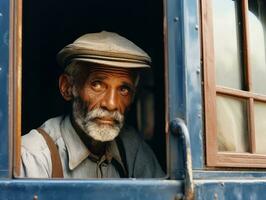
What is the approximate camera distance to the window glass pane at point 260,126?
201 cm

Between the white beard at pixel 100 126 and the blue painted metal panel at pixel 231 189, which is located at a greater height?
the white beard at pixel 100 126

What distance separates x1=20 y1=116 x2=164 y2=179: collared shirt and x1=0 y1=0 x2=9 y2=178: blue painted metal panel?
400 mm

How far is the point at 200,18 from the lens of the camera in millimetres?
1794

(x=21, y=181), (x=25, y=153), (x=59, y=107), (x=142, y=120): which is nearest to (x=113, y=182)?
(x=21, y=181)

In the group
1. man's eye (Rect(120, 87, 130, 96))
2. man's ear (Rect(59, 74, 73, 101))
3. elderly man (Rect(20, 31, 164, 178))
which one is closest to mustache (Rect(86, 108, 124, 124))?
elderly man (Rect(20, 31, 164, 178))

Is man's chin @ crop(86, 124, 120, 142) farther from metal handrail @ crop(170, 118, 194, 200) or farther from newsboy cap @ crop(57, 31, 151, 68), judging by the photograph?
metal handrail @ crop(170, 118, 194, 200)

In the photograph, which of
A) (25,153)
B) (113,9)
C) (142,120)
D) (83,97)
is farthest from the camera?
(142,120)

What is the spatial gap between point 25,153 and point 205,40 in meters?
0.83

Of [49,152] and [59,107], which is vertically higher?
[59,107]

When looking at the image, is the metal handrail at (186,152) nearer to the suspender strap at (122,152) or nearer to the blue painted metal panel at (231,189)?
the blue painted metal panel at (231,189)

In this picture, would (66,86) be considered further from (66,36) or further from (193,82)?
(193,82)

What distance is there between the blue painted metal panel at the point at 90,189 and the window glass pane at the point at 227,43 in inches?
20.7

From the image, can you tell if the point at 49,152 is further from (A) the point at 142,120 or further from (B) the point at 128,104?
(A) the point at 142,120

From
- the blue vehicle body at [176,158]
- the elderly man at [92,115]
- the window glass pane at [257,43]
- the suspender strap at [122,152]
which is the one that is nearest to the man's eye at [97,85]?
the elderly man at [92,115]
